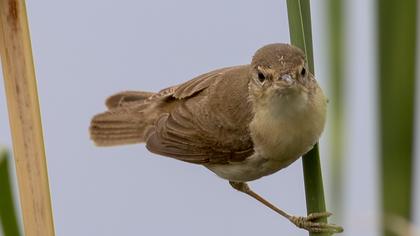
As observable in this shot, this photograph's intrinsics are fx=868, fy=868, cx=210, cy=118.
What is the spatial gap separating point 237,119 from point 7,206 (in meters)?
1.26

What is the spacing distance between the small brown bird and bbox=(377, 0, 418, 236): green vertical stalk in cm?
25

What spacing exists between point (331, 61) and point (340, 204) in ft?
1.64

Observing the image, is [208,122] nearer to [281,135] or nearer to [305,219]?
[281,135]

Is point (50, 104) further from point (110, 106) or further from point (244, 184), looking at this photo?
point (244, 184)

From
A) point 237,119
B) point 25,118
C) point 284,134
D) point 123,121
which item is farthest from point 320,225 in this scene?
point 123,121

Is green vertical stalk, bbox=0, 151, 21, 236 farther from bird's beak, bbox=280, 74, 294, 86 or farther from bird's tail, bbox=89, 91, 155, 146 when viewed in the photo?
bird's tail, bbox=89, 91, 155, 146

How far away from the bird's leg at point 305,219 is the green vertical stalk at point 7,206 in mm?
959

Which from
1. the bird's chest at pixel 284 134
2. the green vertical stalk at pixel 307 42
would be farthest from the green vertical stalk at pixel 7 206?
the bird's chest at pixel 284 134

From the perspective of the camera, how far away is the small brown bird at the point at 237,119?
3.19 metres

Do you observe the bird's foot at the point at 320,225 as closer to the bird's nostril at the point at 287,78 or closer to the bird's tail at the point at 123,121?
the bird's nostril at the point at 287,78

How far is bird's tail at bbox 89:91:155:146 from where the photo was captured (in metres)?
4.25

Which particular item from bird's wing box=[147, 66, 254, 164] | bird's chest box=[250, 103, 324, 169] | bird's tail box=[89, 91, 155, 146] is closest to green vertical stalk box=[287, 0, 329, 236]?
bird's chest box=[250, 103, 324, 169]

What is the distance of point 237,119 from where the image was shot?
11.7ft

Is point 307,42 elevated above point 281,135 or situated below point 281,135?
above
